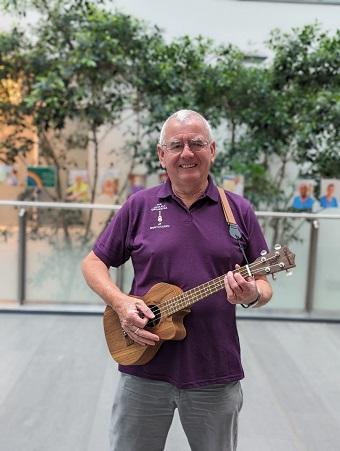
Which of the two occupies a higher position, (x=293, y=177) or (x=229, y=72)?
(x=229, y=72)

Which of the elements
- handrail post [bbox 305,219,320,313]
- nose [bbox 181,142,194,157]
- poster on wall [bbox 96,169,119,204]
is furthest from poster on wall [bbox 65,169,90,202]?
nose [bbox 181,142,194,157]

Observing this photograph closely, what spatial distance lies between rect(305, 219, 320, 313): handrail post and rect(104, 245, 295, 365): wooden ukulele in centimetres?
390

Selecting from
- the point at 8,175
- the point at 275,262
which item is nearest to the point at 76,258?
the point at 8,175

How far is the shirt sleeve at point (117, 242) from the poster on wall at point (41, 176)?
518 centimetres

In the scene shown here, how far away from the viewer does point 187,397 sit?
170 centimetres

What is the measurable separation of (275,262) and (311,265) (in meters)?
4.04

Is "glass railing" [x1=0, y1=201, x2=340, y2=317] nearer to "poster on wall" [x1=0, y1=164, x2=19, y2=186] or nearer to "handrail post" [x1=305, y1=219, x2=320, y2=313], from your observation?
"handrail post" [x1=305, y1=219, x2=320, y2=313]

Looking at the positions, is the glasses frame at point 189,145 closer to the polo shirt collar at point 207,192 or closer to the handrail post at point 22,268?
the polo shirt collar at point 207,192

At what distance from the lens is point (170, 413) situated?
1.75 meters

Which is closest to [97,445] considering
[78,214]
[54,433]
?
[54,433]

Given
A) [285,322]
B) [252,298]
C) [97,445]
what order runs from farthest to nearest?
[285,322] → [97,445] → [252,298]

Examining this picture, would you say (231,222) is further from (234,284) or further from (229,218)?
(234,284)

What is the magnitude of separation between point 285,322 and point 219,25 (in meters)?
3.88

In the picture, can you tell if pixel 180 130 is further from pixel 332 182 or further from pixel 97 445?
pixel 332 182
